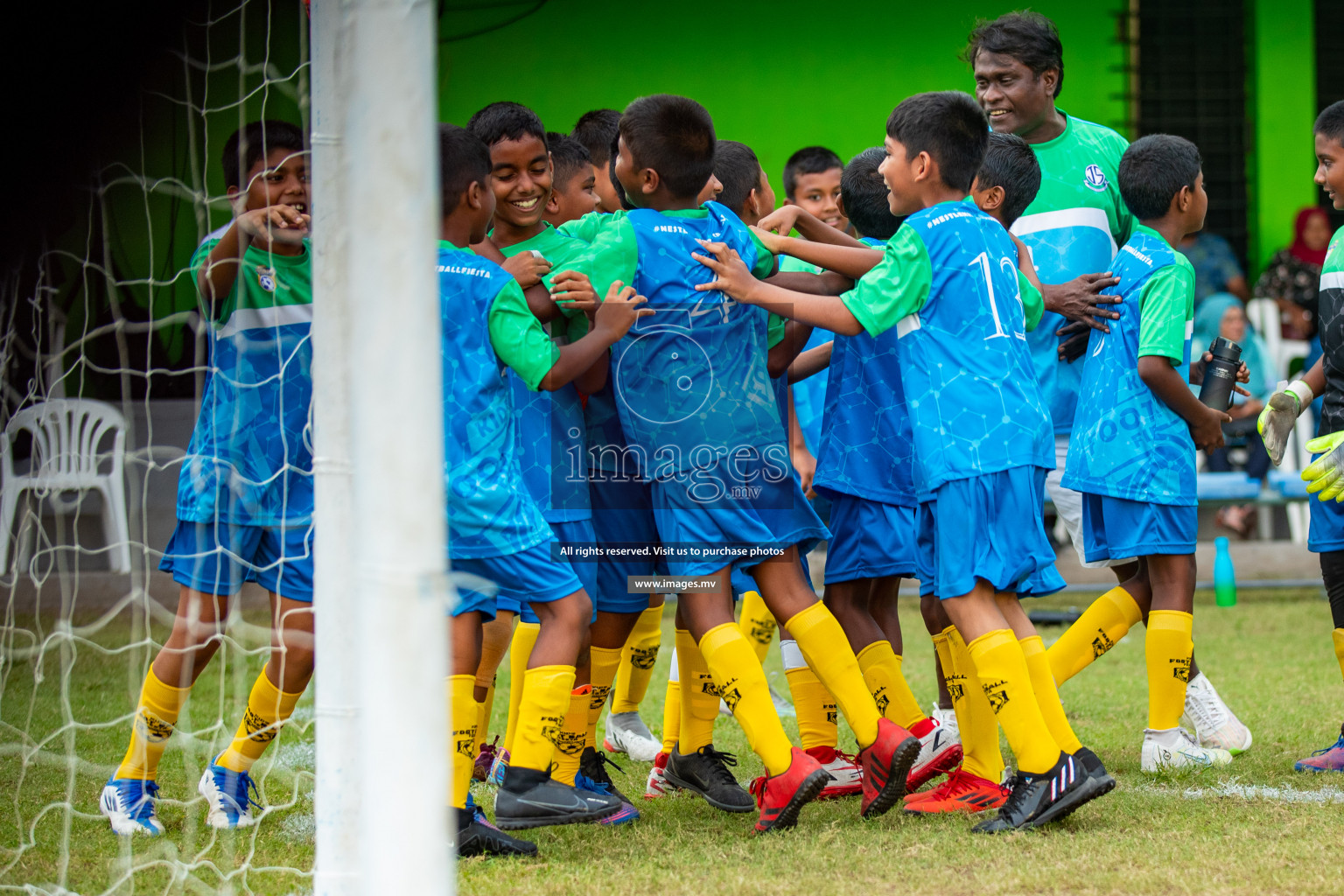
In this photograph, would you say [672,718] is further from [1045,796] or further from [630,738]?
[1045,796]

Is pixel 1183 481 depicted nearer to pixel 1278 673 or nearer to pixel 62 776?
pixel 1278 673

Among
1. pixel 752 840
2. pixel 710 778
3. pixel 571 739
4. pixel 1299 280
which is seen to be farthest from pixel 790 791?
pixel 1299 280

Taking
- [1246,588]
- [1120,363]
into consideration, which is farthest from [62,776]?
[1246,588]

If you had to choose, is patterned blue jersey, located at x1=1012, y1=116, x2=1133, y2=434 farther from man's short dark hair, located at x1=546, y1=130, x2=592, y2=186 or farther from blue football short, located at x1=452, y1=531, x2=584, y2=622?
blue football short, located at x1=452, y1=531, x2=584, y2=622

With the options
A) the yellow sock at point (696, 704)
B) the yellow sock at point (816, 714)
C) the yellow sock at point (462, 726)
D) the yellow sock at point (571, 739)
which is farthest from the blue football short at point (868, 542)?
the yellow sock at point (462, 726)

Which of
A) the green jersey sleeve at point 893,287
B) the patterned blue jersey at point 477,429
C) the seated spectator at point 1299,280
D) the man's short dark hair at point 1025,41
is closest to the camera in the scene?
the patterned blue jersey at point 477,429

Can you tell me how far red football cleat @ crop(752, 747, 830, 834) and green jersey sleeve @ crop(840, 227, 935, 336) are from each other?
976mm

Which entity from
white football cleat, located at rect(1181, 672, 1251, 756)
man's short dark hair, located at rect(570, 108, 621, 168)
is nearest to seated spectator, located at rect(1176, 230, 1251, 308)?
white football cleat, located at rect(1181, 672, 1251, 756)

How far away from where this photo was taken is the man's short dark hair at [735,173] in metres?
3.75

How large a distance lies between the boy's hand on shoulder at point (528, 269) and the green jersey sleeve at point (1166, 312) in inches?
62.8

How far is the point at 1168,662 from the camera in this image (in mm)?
3416

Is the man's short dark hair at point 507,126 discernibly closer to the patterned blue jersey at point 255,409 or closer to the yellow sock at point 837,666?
the patterned blue jersey at point 255,409

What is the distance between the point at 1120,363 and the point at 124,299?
3.13 meters

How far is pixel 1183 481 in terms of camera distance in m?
3.42
